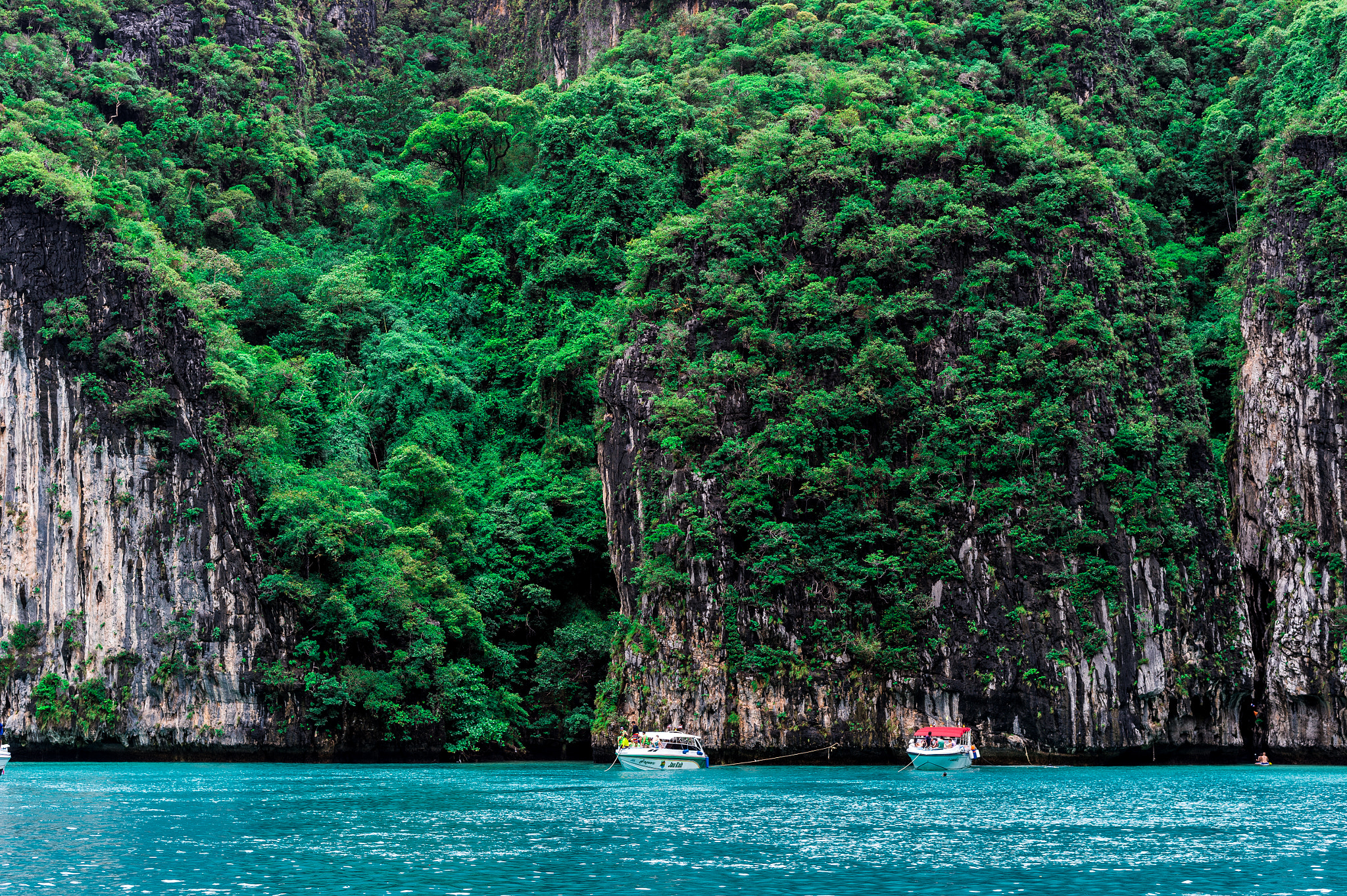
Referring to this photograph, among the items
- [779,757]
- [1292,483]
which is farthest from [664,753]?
[1292,483]

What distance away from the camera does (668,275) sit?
47.4m

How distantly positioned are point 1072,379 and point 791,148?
14891mm

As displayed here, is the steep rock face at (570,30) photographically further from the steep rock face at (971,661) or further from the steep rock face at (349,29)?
the steep rock face at (971,661)

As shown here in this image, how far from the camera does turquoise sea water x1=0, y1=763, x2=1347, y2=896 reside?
1577 centimetres

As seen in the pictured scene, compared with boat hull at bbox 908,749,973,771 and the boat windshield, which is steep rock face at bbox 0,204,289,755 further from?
boat hull at bbox 908,749,973,771

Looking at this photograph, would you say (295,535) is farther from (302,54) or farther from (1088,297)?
(302,54)

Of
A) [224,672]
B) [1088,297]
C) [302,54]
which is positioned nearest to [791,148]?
[1088,297]

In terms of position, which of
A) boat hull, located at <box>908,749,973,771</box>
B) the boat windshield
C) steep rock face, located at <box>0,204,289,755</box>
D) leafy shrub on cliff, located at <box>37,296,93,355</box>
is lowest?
boat hull, located at <box>908,749,973,771</box>

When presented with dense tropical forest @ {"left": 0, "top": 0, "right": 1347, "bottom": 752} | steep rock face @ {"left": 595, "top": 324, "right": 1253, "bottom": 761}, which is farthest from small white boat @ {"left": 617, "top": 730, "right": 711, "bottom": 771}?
dense tropical forest @ {"left": 0, "top": 0, "right": 1347, "bottom": 752}

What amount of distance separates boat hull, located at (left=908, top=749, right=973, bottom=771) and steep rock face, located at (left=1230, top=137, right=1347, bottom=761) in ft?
38.9

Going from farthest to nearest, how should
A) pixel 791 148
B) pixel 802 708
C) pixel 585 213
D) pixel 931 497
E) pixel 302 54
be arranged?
pixel 302 54
pixel 585 213
pixel 791 148
pixel 931 497
pixel 802 708

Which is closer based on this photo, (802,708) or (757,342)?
(802,708)

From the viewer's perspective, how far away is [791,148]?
49.5 metres

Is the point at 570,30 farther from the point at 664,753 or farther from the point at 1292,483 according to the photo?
the point at 664,753
